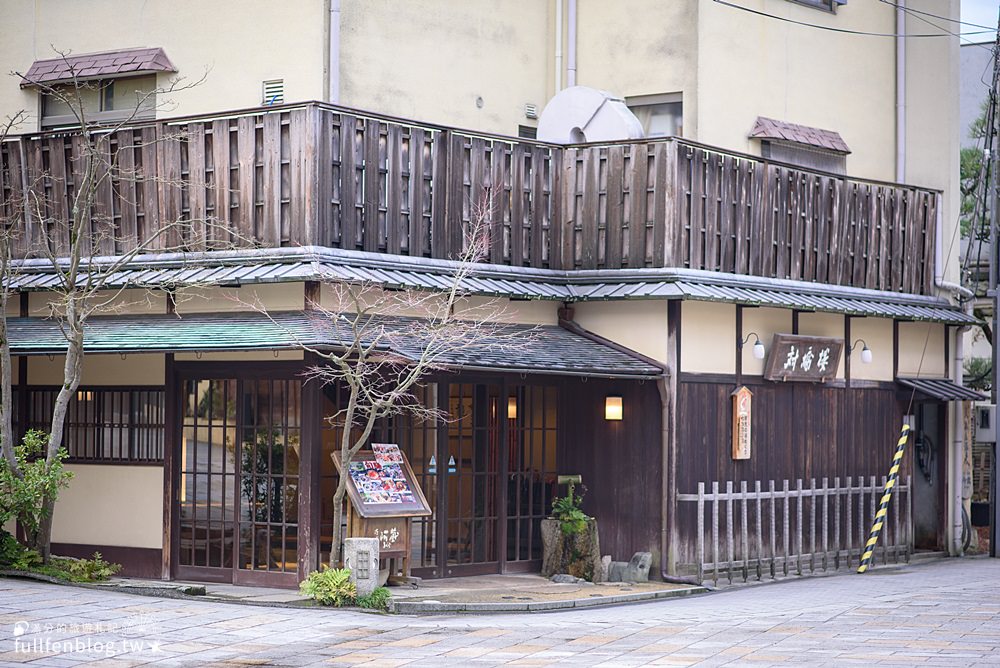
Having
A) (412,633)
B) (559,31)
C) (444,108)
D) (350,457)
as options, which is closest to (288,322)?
(350,457)

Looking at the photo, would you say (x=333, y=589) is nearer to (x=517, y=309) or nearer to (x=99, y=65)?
(x=517, y=309)

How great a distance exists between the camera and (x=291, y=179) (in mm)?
16766

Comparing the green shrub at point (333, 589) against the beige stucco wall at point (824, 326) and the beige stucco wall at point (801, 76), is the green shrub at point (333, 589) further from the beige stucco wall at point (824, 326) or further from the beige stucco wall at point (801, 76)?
the beige stucco wall at point (801, 76)

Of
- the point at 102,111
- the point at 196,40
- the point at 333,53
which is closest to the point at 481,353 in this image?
the point at 333,53

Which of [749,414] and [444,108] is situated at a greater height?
[444,108]

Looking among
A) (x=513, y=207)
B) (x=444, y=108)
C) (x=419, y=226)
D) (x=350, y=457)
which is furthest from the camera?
(x=444, y=108)

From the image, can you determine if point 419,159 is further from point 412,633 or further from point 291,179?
point 412,633

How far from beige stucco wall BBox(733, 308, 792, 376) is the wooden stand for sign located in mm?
5204

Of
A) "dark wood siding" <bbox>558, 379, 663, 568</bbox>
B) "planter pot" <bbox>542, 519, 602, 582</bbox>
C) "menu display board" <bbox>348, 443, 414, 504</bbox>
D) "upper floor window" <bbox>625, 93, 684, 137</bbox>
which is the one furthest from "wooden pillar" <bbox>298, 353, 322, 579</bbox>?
"upper floor window" <bbox>625, 93, 684, 137</bbox>

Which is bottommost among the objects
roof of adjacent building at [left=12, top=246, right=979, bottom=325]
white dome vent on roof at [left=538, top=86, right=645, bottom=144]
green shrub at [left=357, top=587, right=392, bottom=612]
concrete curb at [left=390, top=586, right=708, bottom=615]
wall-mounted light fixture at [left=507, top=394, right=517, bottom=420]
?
concrete curb at [left=390, top=586, right=708, bottom=615]

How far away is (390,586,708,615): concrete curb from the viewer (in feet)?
50.9

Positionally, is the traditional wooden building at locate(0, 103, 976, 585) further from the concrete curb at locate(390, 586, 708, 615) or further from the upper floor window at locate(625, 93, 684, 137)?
the upper floor window at locate(625, 93, 684, 137)

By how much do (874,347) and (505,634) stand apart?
10.1 meters

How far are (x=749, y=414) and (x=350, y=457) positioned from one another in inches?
239
